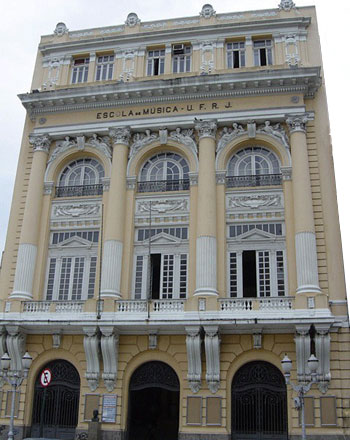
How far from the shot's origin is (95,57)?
1222 inches

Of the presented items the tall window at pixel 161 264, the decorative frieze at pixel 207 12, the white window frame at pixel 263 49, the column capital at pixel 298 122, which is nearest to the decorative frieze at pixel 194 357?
the tall window at pixel 161 264

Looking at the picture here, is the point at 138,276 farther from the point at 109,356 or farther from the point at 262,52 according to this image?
the point at 262,52

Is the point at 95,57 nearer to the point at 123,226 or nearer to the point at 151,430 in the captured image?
the point at 123,226

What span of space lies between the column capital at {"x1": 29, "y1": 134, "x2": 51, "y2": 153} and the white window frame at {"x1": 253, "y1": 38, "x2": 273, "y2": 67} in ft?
40.0

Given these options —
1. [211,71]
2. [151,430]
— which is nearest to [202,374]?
[151,430]

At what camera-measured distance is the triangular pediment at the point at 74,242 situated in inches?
1065

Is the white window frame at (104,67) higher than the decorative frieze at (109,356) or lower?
higher

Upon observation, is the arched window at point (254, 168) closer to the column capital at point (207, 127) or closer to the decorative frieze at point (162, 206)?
the column capital at point (207, 127)

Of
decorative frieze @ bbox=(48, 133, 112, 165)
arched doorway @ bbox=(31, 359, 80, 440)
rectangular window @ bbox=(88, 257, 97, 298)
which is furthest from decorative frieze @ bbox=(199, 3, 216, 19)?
arched doorway @ bbox=(31, 359, 80, 440)

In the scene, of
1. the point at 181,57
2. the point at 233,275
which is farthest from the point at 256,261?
the point at 181,57

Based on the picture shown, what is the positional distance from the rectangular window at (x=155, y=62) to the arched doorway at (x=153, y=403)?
52.7 feet

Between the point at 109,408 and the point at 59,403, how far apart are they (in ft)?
8.96

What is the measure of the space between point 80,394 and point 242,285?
8.92 metres

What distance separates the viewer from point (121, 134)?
28062 millimetres
